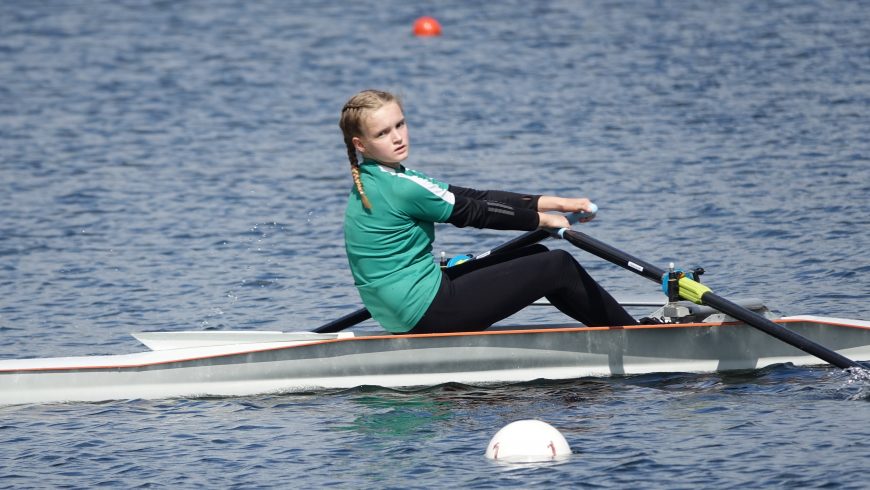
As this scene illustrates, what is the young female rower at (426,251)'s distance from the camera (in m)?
8.87

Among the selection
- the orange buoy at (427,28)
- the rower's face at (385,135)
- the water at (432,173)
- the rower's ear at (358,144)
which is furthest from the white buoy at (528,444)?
the orange buoy at (427,28)

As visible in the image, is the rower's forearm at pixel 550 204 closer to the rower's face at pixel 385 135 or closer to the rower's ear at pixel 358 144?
the rower's face at pixel 385 135

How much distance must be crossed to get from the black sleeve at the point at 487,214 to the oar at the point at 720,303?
395 millimetres

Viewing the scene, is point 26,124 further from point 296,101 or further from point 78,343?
point 78,343

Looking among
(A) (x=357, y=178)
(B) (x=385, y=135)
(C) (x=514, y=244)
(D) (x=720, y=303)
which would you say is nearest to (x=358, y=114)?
(B) (x=385, y=135)

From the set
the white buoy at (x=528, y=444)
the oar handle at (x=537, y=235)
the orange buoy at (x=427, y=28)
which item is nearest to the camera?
the white buoy at (x=528, y=444)

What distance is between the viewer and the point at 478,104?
2166cm

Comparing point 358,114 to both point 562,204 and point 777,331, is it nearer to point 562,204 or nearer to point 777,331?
point 562,204

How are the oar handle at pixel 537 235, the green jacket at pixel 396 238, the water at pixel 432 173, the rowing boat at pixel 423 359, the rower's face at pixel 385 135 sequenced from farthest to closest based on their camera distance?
the rowing boat at pixel 423 359 < the oar handle at pixel 537 235 < the green jacket at pixel 396 238 < the rower's face at pixel 385 135 < the water at pixel 432 173

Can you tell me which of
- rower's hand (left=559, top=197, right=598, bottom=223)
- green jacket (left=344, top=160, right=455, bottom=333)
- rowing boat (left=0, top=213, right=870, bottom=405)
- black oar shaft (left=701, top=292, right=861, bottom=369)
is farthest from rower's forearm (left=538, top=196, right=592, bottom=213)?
black oar shaft (left=701, top=292, right=861, bottom=369)

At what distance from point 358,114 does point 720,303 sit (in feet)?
8.68

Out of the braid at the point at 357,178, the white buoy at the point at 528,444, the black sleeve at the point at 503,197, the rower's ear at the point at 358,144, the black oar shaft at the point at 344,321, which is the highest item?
the rower's ear at the point at 358,144

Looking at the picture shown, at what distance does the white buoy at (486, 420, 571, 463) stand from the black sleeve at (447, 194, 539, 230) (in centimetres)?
144

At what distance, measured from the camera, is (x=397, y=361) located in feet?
31.6
